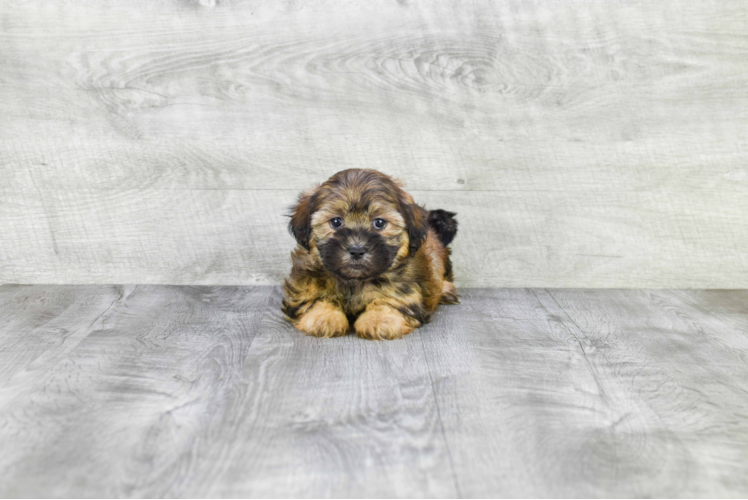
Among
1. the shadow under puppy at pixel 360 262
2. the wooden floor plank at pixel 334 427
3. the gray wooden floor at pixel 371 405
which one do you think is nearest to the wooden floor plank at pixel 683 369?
the gray wooden floor at pixel 371 405

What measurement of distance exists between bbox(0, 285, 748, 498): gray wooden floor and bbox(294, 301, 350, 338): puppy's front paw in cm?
5

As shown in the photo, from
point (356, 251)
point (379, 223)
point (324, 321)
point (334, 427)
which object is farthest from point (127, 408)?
point (379, 223)

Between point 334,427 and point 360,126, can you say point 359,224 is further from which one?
point 360,126

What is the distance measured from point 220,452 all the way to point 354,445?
0.33 meters

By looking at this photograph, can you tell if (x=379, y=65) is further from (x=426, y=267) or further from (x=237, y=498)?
(x=237, y=498)

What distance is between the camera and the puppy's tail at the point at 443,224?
2721 millimetres

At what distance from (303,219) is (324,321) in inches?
15.5

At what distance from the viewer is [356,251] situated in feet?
6.73

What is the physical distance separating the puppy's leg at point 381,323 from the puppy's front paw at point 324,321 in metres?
0.06

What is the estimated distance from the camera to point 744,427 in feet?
5.28

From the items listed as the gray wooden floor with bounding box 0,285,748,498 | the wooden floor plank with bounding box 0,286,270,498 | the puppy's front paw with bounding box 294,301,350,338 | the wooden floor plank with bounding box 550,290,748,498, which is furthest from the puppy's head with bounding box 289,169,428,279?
the wooden floor plank with bounding box 550,290,748,498

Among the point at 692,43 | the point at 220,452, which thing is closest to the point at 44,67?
the point at 220,452

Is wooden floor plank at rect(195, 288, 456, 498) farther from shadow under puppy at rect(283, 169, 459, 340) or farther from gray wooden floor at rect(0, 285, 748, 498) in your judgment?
shadow under puppy at rect(283, 169, 459, 340)

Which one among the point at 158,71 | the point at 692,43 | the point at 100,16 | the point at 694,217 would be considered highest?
the point at 100,16
